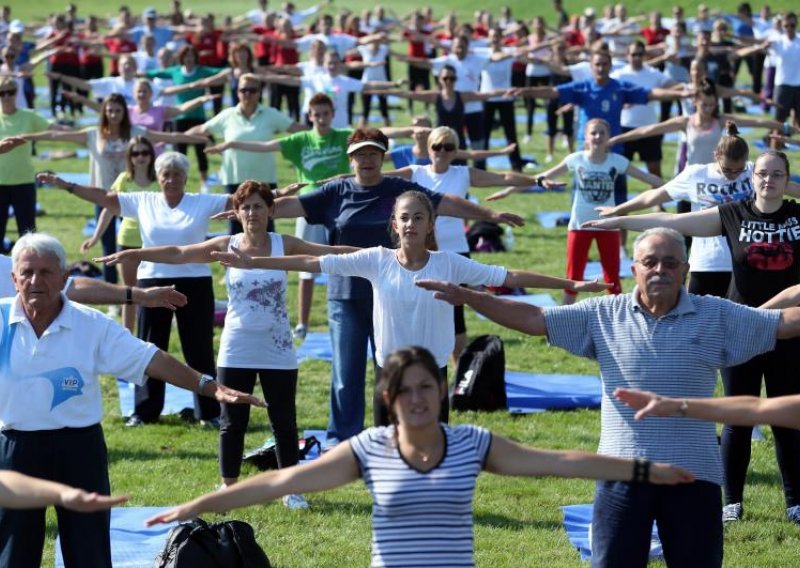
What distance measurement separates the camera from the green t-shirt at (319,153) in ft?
40.9

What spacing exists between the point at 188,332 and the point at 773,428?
4.35 m

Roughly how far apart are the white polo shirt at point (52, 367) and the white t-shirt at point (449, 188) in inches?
228

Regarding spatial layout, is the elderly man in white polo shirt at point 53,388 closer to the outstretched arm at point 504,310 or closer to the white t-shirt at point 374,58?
the outstretched arm at point 504,310

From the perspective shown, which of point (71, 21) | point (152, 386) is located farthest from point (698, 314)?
point (71, 21)

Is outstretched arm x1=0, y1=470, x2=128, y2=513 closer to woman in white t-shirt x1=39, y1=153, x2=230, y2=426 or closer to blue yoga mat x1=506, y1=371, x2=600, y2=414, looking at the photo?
woman in white t-shirt x1=39, y1=153, x2=230, y2=426

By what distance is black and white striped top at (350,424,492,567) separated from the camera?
510cm

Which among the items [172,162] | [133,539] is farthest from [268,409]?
[172,162]

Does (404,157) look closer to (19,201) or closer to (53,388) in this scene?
(19,201)

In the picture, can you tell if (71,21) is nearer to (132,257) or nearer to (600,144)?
(600,144)

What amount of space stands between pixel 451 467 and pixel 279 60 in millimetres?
24153

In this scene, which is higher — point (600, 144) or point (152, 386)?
point (600, 144)

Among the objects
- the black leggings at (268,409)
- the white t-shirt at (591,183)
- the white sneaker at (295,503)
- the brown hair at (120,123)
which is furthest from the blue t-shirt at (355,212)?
the brown hair at (120,123)

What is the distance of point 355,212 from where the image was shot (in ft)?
30.3

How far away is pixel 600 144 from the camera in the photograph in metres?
13.1
